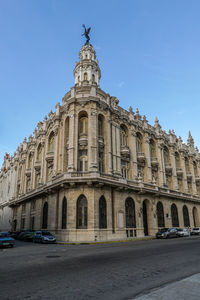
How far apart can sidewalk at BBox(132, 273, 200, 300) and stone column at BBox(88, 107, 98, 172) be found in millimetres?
19642

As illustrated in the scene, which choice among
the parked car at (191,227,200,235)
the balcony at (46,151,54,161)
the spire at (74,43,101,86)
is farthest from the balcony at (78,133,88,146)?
the parked car at (191,227,200,235)

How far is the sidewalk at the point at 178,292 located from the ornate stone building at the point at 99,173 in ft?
59.9

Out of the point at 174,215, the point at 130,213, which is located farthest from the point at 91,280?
the point at 174,215

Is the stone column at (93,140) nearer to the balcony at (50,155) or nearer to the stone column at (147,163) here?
the balcony at (50,155)

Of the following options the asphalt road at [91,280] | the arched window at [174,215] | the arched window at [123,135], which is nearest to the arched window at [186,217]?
the arched window at [174,215]

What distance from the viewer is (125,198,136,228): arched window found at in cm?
2839

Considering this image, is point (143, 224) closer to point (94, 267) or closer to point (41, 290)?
point (94, 267)

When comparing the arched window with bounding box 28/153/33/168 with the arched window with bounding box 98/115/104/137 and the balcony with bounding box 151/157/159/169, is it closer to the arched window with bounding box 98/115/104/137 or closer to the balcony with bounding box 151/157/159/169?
the arched window with bounding box 98/115/104/137

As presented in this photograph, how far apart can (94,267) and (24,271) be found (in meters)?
2.70

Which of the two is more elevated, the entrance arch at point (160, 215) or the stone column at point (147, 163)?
the stone column at point (147, 163)

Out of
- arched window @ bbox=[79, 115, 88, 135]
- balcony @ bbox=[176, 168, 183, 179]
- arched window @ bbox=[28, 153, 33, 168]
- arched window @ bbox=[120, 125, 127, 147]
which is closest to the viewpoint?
arched window @ bbox=[79, 115, 88, 135]

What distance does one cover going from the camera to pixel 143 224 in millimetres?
30938

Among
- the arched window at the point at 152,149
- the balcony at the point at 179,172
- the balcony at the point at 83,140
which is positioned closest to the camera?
the balcony at the point at 83,140

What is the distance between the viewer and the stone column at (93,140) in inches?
1022
